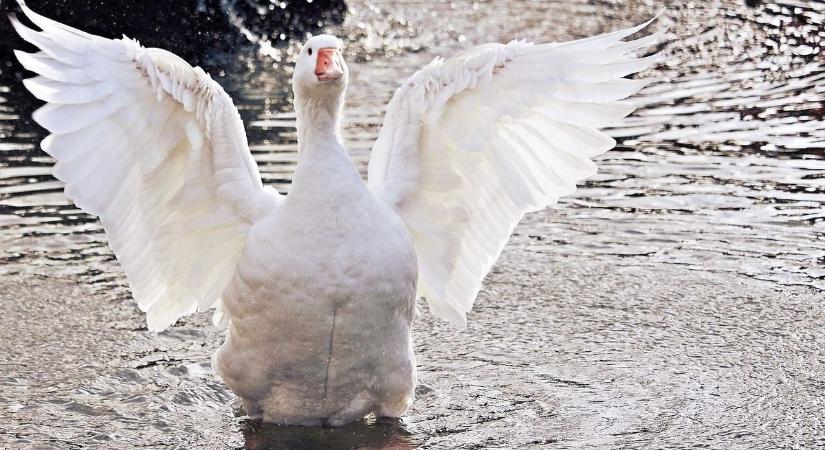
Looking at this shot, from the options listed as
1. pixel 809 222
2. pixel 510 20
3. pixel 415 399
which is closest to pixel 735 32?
pixel 510 20

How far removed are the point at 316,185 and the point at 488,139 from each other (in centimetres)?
90

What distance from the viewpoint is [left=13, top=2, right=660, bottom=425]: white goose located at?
584 cm

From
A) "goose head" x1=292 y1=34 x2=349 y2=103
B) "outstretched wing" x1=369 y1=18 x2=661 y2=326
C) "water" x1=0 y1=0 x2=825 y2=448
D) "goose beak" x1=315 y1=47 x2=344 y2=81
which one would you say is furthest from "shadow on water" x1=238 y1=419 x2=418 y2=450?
"goose beak" x1=315 y1=47 x2=344 y2=81

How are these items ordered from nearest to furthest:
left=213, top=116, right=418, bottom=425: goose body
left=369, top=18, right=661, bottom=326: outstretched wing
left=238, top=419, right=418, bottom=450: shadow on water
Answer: left=213, top=116, right=418, bottom=425: goose body → left=369, top=18, right=661, bottom=326: outstretched wing → left=238, top=419, right=418, bottom=450: shadow on water

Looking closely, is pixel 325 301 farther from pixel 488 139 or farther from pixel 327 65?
pixel 488 139

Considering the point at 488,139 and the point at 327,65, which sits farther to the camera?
the point at 488,139

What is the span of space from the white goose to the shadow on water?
7cm

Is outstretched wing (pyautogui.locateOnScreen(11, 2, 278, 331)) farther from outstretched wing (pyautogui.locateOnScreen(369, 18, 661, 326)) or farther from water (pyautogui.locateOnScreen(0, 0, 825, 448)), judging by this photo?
water (pyautogui.locateOnScreen(0, 0, 825, 448))

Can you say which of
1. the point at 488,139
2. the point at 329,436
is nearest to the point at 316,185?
the point at 488,139

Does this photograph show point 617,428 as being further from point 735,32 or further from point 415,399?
point 735,32

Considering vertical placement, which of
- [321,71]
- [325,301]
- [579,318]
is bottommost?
[579,318]

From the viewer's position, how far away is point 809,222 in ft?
30.2

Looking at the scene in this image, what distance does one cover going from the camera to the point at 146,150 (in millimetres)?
6055

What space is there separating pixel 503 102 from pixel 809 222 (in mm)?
3796
